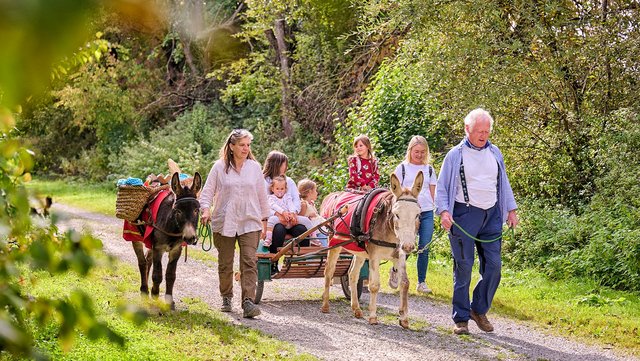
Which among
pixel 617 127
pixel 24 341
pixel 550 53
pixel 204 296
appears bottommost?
pixel 204 296

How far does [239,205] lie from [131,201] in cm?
124

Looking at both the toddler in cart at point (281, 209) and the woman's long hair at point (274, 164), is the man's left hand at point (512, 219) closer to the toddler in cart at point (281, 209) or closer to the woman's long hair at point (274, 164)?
the toddler in cart at point (281, 209)

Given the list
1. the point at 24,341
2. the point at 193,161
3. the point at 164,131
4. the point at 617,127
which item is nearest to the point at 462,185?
the point at 617,127

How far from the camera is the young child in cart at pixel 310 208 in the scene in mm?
11127

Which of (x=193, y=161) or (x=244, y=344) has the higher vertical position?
(x=193, y=161)

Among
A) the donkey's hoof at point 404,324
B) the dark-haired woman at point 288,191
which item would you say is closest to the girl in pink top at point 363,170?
the dark-haired woman at point 288,191

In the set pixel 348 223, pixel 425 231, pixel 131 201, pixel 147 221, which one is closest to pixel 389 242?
pixel 348 223

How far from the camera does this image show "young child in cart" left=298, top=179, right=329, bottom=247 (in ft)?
36.5

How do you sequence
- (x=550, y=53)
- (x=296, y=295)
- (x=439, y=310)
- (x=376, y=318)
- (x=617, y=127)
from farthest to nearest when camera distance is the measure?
(x=550, y=53) → (x=617, y=127) → (x=296, y=295) → (x=439, y=310) → (x=376, y=318)

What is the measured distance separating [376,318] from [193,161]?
55.1ft

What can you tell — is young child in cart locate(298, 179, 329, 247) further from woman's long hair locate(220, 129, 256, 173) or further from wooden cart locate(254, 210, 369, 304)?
woman's long hair locate(220, 129, 256, 173)

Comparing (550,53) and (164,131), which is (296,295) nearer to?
(550,53)

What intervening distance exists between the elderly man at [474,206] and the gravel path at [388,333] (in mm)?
457

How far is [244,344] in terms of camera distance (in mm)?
7848
